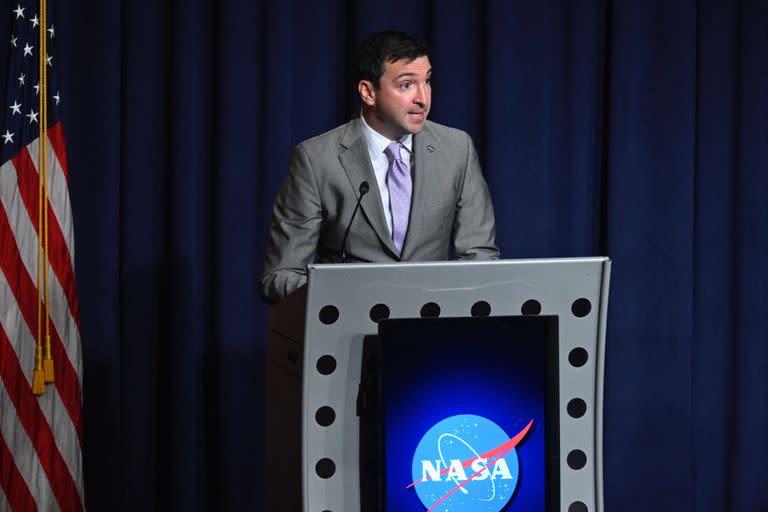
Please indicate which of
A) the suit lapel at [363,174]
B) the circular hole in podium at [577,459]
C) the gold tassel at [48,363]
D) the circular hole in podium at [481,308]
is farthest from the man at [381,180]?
the gold tassel at [48,363]

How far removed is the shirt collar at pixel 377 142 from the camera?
2.44 m

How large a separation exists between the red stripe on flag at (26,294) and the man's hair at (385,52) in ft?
4.74

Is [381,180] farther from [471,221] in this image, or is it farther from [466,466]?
[466,466]

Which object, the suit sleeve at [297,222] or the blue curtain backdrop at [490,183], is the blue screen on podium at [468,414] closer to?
the suit sleeve at [297,222]

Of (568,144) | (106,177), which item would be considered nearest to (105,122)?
(106,177)

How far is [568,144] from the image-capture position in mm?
3725

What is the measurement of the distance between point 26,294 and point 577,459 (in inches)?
82.5

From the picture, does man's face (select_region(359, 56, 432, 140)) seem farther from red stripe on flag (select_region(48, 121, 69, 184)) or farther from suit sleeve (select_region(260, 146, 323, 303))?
red stripe on flag (select_region(48, 121, 69, 184))

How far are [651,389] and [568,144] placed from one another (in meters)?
0.98

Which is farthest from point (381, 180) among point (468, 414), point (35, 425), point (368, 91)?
point (35, 425)

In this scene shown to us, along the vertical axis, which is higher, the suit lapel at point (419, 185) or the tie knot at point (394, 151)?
the tie knot at point (394, 151)

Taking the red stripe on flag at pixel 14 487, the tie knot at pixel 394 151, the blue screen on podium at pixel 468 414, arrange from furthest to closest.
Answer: the red stripe on flag at pixel 14 487
the tie knot at pixel 394 151
the blue screen on podium at pixel 468 414

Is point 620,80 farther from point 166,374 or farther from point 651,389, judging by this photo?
point 166,374

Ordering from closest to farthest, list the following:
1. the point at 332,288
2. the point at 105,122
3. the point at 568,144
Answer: the point at 332,288 < the point at 105,122 < the point at 568,144
